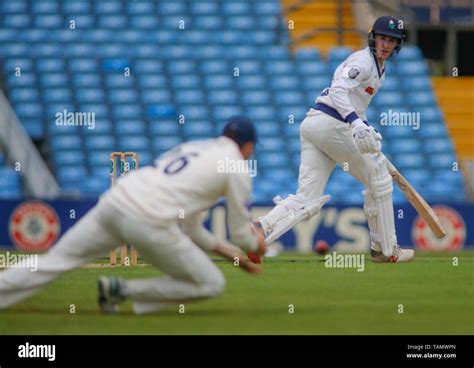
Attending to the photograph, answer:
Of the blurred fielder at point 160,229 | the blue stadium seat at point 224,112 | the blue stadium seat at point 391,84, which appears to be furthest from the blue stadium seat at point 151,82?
the blurred fielder at point 160,229

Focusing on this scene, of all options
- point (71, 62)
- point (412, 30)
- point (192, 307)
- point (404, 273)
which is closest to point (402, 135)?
point (412, 30)

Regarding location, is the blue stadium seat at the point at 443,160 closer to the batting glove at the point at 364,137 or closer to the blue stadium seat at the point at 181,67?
the blue stadium seat at the point at 181,67

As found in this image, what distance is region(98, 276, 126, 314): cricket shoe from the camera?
25.4 ft

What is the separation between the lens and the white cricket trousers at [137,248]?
7523 mm

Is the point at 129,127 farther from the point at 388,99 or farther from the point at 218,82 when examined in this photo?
the point at 388,99

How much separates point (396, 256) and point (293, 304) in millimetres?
2588

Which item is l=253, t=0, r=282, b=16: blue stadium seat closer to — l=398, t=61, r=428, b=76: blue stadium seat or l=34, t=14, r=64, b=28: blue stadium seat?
l=398, t=61, r=428, b=76: blue stadium seat

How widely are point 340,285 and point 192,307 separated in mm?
1716

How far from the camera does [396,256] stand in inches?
436

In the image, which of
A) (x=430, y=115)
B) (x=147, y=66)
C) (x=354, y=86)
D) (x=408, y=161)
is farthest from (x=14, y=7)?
(x=354, y=86)

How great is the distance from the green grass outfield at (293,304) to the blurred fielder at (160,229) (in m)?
0.20

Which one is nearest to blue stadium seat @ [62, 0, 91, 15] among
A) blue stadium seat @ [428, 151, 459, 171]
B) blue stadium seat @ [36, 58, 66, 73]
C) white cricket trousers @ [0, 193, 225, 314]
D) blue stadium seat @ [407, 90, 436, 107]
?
blue stadium seat @ [36, 58, 66, 73]

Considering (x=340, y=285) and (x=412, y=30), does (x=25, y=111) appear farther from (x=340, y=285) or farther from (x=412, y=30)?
(x=340, y=285)

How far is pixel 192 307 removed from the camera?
8.59m
